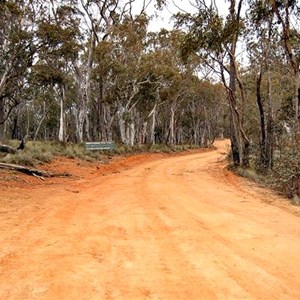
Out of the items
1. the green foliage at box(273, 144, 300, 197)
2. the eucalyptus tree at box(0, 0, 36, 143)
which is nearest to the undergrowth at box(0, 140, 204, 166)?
the eucalyptus tree at box(0, 0, 36, 143)

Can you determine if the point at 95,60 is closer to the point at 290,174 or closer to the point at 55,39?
the point at 55,39

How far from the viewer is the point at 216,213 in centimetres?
804

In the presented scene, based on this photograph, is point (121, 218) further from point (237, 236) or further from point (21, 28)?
point (21, 28)

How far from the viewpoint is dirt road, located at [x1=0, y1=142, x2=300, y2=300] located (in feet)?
13.3

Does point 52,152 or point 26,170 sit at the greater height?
point 52,152

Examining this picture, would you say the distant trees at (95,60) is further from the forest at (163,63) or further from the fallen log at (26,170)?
the fallen log at (26,170)

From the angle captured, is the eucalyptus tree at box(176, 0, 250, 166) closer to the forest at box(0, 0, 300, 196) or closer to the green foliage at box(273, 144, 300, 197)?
the forest at box(0, 0, 300, 196)

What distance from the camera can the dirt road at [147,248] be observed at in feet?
13.3

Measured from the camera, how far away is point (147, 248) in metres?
5.38

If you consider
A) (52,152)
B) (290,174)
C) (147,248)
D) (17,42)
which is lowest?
(147,248)

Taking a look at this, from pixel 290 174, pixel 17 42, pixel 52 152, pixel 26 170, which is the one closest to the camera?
pixel 290 174

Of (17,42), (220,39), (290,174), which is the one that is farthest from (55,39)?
(290,174)

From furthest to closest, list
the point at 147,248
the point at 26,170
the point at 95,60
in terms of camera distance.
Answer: the point at 95,60 → the point at 26,170 → the point at 147,248

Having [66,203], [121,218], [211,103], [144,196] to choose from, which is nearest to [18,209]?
[66,203]
